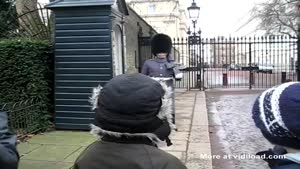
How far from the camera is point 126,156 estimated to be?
1962 millimetres

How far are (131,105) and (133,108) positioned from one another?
0.05 feet

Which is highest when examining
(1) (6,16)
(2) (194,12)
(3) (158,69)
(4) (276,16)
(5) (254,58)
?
(4) (276,16)

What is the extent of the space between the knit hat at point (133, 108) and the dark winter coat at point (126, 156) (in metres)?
0.04

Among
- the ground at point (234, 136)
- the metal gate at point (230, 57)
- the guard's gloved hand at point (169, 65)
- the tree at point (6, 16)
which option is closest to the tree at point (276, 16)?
the metal gate at point (230, 57)

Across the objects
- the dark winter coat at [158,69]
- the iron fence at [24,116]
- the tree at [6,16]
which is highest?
the tree at [6,16]

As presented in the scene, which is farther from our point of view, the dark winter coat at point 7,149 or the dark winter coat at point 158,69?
the dark winter coat at point 158,69

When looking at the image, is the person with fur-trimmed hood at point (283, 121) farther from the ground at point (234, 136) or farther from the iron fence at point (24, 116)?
the iron fence at point (24, 116)

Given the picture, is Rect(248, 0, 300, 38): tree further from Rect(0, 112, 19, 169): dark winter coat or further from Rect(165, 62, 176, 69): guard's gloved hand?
Rect(0, 112, 19, 169): dark winter coat

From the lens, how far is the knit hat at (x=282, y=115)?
1804 millimetres

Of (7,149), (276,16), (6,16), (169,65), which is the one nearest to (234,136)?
(169,65)

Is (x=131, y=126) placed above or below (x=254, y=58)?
above

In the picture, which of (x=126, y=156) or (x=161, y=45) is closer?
(x=126, y=156)

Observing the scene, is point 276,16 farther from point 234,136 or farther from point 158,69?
point 158,69

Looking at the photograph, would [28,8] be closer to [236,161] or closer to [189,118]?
[189,118]
